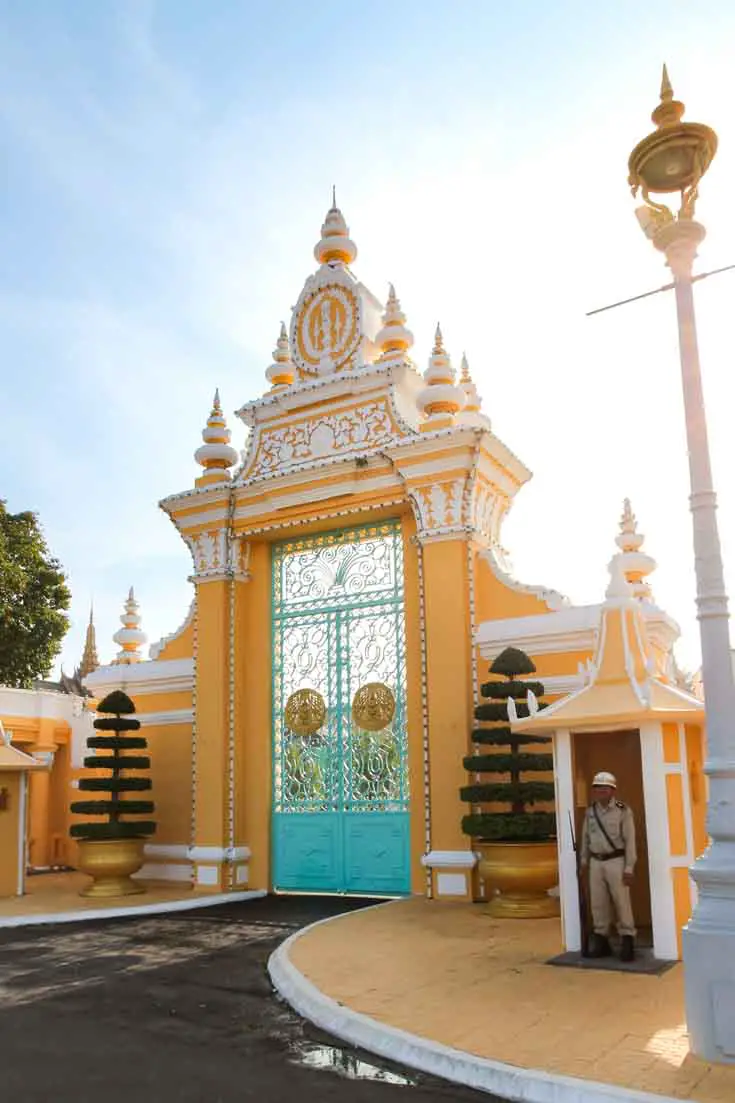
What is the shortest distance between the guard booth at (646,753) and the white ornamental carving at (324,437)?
407cm

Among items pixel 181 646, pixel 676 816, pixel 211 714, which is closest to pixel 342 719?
pixel 211 714

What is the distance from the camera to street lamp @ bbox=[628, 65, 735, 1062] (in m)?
4.16

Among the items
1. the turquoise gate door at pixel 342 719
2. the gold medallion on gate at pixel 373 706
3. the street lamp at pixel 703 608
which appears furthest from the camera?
the gold medallion on gate at pixel 373 706

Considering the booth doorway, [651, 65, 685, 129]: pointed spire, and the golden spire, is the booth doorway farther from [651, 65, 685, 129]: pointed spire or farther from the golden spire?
the golden spire

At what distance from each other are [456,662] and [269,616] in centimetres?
277

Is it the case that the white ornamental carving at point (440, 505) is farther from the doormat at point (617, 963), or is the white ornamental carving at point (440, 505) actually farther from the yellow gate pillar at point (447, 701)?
the doormat at point (617, 963)

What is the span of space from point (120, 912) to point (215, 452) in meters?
5.45

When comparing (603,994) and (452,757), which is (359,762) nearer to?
(452,757)

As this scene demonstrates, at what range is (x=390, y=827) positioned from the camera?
9.94 m

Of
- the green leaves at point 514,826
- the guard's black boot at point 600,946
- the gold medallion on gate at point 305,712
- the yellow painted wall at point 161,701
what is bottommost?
the guard's black boot at point 600,946

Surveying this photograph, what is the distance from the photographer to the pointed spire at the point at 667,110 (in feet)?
16.0

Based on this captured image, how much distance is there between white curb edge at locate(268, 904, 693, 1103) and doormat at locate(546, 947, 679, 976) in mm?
1694

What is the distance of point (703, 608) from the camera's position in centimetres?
459

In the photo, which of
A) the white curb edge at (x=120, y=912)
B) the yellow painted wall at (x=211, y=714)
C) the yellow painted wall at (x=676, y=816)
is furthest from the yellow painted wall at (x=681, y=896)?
the yellow painted wall at (x=211, y=714)
